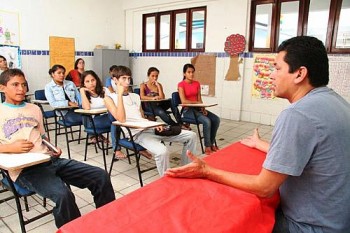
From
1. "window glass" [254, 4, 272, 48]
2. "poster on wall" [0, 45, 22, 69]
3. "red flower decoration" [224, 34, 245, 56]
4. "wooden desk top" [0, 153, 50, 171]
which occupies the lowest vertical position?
"wooden desk top" [0, 153, 50, 171]

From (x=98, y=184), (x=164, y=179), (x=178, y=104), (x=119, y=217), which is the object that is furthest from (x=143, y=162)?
(x=119, y=217)

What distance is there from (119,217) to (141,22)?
739 cm

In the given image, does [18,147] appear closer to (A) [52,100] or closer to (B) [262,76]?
(A) [52,100]

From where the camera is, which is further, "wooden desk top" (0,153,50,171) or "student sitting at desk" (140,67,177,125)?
"student sitting at desk" (140,67,177,125)

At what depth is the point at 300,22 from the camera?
208 inches

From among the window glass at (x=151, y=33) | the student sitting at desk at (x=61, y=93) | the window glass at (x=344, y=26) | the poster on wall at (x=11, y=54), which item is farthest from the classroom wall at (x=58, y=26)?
the window glass at (x=344, y=26)

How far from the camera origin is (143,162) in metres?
3.56

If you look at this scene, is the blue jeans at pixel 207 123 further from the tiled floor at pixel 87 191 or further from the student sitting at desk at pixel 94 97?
the student sitting at desk at pixel 94 97

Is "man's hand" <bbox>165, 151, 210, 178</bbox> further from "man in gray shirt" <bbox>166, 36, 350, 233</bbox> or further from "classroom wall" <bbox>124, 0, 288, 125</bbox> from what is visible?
"classroom wall" <bbox>124, 0, 288, 125</bbox>

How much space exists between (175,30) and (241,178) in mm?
6415

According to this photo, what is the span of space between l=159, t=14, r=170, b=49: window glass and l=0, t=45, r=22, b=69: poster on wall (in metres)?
3.40

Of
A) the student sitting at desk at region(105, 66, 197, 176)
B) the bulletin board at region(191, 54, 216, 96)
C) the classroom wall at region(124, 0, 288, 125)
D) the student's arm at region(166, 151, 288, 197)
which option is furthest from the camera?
the bulletin board at region(191, 54, 216, 96)

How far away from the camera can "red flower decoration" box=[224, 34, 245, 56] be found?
5855mm

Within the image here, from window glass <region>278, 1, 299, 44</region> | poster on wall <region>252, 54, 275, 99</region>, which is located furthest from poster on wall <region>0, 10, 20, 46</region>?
window glass <region>278, 1, 299, 44</region>
